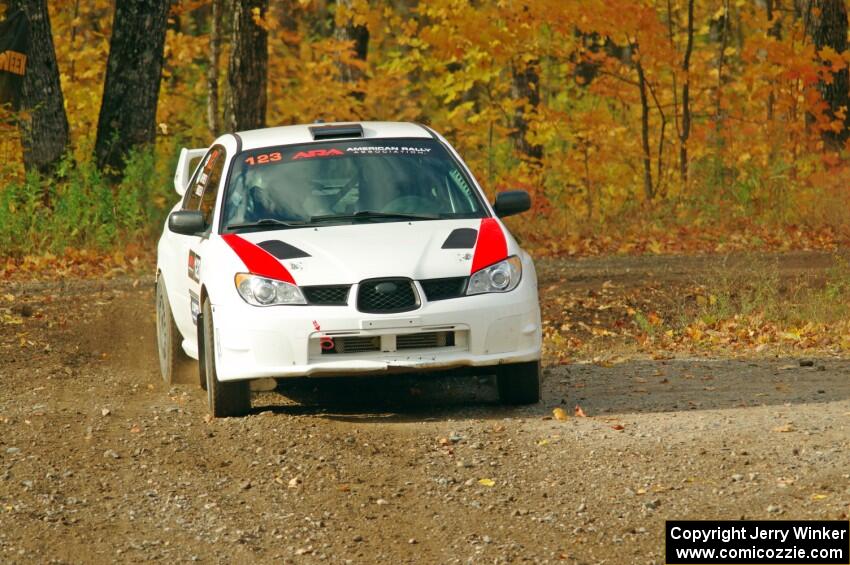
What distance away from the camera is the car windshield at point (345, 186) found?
9164 mm

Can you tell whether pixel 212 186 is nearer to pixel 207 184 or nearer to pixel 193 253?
pixel 207 184

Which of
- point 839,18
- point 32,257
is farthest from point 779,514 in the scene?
point 839,18

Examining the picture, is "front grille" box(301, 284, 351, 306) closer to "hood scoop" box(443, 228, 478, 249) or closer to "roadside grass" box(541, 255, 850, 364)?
"hood scoop" box(443, 228, 478, 249)

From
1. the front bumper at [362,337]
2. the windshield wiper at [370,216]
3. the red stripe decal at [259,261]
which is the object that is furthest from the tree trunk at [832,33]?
the red stripe decal at [259,261]

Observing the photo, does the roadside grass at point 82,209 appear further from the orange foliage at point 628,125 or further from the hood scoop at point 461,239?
the hood scoop at point 461,239

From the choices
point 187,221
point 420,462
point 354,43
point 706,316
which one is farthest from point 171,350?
point 354,43

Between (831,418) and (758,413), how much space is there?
1.43ft

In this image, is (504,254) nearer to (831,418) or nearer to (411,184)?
(411,184)

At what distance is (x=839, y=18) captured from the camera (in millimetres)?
22672

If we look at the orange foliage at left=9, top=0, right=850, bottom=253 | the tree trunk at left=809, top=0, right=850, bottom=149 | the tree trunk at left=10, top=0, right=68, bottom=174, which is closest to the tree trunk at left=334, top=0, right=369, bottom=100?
the orange foliage at left=9, top=0, right=850, bottom=253

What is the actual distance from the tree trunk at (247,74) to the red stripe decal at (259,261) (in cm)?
1217

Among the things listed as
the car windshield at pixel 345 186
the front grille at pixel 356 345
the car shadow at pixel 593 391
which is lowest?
the car shadow at pixel 593 391

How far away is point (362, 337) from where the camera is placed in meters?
8.20

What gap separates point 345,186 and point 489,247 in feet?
4.21
